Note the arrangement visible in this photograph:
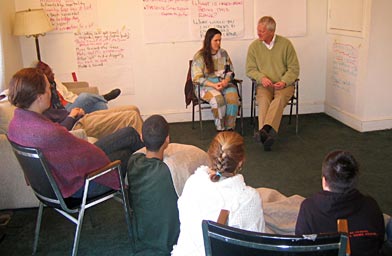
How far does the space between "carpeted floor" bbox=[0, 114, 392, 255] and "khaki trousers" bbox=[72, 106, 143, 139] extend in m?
0.69

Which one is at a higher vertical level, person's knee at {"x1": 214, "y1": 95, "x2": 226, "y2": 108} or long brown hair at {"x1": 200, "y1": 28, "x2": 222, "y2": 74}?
long brown hair at {"x1": 200, "y1": 28, "x2": 222, "y2": 74}

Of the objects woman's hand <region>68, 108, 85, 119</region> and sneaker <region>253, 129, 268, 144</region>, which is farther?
sneaker <region>253, 129, 268, 144</region>

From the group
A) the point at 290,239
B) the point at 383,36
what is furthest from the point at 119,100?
the point at 290,239

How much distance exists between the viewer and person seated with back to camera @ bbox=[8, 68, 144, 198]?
219 centimetres

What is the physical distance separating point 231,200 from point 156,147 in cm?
82

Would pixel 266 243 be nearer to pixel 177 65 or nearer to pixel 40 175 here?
pixel 40 175

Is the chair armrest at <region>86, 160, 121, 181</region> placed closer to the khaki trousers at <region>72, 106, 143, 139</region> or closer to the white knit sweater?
the white knit sweater

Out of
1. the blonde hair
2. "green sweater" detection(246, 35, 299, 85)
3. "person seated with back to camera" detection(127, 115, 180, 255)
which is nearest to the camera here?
the blonde hair

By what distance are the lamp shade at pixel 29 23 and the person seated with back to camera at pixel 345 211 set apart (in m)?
3.70

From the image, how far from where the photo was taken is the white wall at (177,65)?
16.9 feet

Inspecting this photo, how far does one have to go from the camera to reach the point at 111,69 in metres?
5.15

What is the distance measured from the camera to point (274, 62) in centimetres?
470

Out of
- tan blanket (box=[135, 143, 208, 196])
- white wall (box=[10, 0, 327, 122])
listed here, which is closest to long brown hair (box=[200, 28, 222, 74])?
white wall (box=[10, 0, 327, 122])

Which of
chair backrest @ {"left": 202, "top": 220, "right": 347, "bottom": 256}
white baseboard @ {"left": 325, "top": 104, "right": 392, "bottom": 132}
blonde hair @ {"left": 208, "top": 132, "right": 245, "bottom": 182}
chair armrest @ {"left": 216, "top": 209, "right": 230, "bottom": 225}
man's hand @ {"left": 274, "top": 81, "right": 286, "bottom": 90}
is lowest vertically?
white baseboard @ {"left": 325, "top": 104, "right": 392, "bottom": 132}
